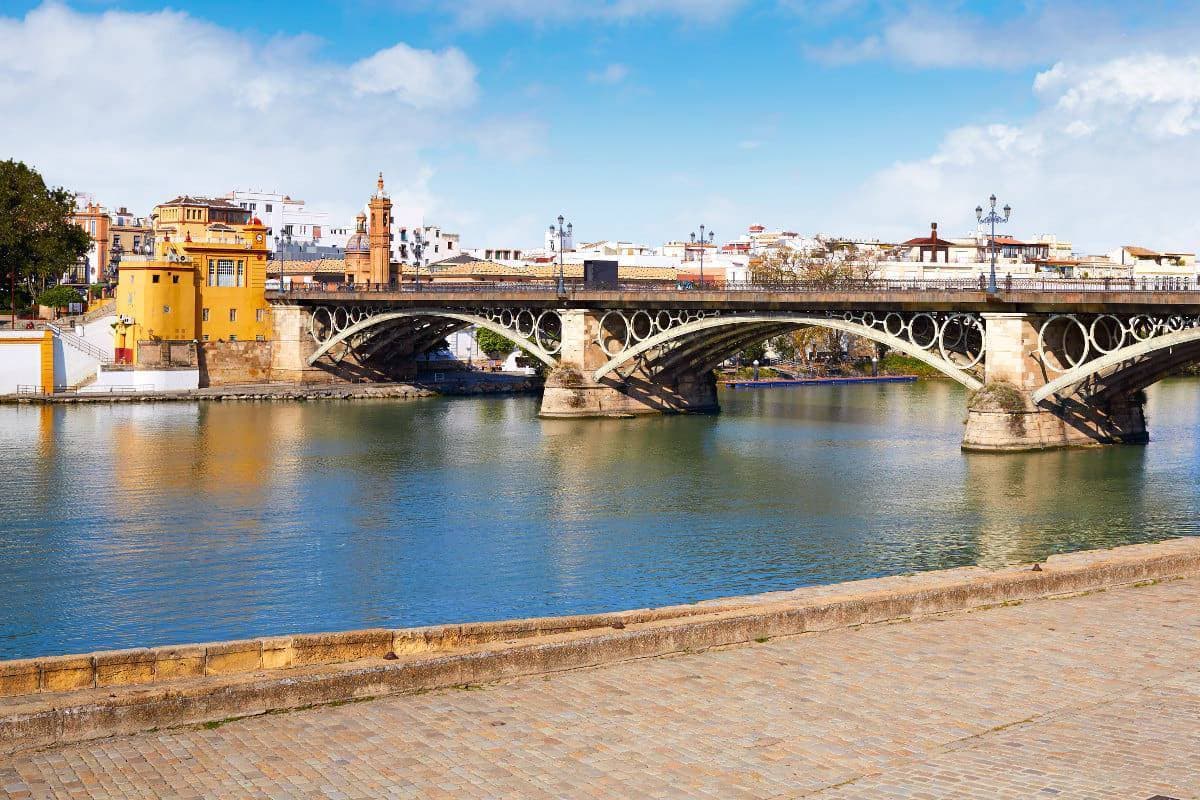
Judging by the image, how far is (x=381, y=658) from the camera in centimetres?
1666

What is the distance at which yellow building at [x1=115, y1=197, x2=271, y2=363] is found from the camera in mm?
84750

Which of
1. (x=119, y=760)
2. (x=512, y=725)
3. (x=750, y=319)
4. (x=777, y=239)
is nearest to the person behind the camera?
(x=119, y=760)

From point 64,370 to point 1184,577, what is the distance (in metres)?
72.1

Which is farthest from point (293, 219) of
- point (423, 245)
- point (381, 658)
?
point (381, 658)

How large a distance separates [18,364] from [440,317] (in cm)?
2373

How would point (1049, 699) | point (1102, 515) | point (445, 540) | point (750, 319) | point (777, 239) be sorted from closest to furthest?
point (1049, 699) < point (445, 540) < point (1102, 515) < point (750, 319) < point (777, 239)

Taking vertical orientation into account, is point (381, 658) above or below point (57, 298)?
below

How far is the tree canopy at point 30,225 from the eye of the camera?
8925 centimetres

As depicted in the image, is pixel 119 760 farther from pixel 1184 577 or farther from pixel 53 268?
pixel 53 268

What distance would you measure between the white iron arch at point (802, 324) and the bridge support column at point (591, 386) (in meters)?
0.89

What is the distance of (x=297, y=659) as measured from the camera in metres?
16.3

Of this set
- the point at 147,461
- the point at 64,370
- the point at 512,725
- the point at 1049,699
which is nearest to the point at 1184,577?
the point at 1049,699

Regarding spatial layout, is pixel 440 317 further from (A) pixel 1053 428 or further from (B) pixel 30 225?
(A) pixel 1053 428

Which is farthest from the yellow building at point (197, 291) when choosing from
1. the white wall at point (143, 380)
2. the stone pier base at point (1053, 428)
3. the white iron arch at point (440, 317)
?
the stone pier base at point (1053, 428)
